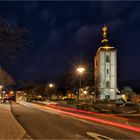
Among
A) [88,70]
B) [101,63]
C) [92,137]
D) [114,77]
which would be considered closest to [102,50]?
[101,63]

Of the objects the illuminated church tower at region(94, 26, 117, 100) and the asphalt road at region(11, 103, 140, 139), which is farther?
the illuminated church tower at region(94, 26, 117, 100)

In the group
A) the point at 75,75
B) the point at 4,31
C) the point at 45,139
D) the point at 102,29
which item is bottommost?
the point at 45,139

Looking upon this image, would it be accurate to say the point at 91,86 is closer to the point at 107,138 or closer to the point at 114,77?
the point at 114,77

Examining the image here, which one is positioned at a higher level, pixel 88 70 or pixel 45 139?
pixel 88 70

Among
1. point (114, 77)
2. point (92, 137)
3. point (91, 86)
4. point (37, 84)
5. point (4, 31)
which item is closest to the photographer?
point (4, 31)

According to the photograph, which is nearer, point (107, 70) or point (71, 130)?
point (71, 130)

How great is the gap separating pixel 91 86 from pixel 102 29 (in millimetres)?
51421

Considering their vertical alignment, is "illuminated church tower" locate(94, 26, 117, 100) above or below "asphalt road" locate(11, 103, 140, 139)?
above

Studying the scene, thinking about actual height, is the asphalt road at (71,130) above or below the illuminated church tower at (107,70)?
below

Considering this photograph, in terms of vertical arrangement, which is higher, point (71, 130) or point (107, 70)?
point (107, 70)

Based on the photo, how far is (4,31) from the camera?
10.9 m

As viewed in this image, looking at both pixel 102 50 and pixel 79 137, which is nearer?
pixel 79 137

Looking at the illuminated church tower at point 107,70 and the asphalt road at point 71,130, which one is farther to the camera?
the illuminated church tower at point 107,70

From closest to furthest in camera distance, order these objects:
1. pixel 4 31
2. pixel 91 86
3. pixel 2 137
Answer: pixel 4 31 < pixel 2 137 < pixel 91 86
